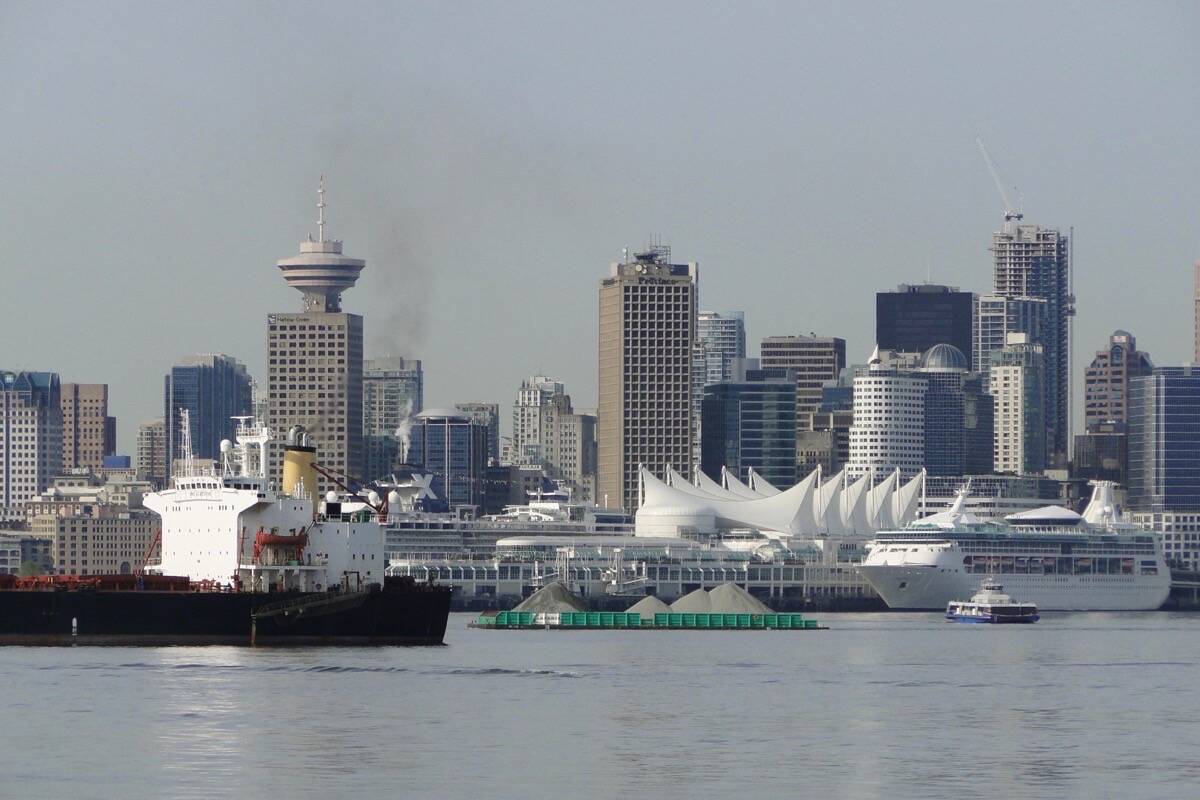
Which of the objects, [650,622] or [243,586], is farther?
[650,622]

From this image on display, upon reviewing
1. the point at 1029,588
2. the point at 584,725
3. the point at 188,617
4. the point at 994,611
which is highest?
the point at 188,617

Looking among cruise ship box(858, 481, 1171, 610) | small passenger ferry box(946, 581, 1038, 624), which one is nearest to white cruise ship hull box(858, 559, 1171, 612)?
cruise ship box(858, 481, 1171, 610)

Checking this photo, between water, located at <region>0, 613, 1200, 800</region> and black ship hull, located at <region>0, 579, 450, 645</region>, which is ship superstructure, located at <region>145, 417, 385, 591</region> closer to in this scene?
black ship hull, located at <region>0, 579, 450, 645</region>

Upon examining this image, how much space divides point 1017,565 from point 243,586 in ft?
367

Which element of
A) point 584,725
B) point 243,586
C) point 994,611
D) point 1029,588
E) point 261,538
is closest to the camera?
point 584,725

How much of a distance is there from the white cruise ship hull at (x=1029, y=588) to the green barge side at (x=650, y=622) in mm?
51096

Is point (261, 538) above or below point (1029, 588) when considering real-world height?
above

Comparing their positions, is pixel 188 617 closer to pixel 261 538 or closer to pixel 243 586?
pixel 243 586

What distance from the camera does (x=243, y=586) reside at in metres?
86.4

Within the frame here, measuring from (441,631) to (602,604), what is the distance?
96.2 meters

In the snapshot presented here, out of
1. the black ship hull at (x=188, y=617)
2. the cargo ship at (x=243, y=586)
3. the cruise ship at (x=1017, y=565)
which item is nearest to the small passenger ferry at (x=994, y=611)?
the cruise ship at (x=1017, y=565)

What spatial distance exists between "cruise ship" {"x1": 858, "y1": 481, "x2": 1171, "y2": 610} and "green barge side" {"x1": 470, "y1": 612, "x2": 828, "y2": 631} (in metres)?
51.7

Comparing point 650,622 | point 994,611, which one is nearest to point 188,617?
point 650,622

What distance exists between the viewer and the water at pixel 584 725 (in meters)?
46.1
